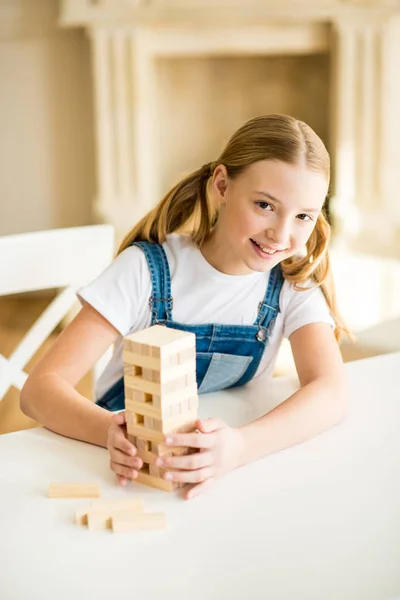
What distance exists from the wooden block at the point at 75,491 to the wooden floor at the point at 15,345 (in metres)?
1.25

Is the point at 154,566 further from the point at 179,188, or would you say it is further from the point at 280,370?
the point at 280,370

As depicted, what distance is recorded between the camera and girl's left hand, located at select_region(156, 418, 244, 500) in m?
0.83

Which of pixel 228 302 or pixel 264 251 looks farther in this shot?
pixel 228 302

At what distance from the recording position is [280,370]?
2824mm

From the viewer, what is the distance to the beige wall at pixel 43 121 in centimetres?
365

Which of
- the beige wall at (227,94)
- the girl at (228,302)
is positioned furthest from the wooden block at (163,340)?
the beige wall at (227,94)

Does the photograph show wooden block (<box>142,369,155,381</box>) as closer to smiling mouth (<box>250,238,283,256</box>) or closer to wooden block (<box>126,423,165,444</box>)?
wooden block (<box>126,423,165,444</box>)

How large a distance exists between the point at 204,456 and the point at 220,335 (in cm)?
42

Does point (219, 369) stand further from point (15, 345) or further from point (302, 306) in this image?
point (15, 345)

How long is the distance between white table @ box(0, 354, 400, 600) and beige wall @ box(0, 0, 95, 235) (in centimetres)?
294

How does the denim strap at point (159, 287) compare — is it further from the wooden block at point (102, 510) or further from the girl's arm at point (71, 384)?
the wooden block at point (102, 510)

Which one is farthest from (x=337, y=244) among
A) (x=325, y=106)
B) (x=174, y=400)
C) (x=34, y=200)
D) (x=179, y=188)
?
(x=174, y=400)

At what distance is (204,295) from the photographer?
1257 mm

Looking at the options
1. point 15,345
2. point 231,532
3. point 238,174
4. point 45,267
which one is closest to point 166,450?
point 231,532
